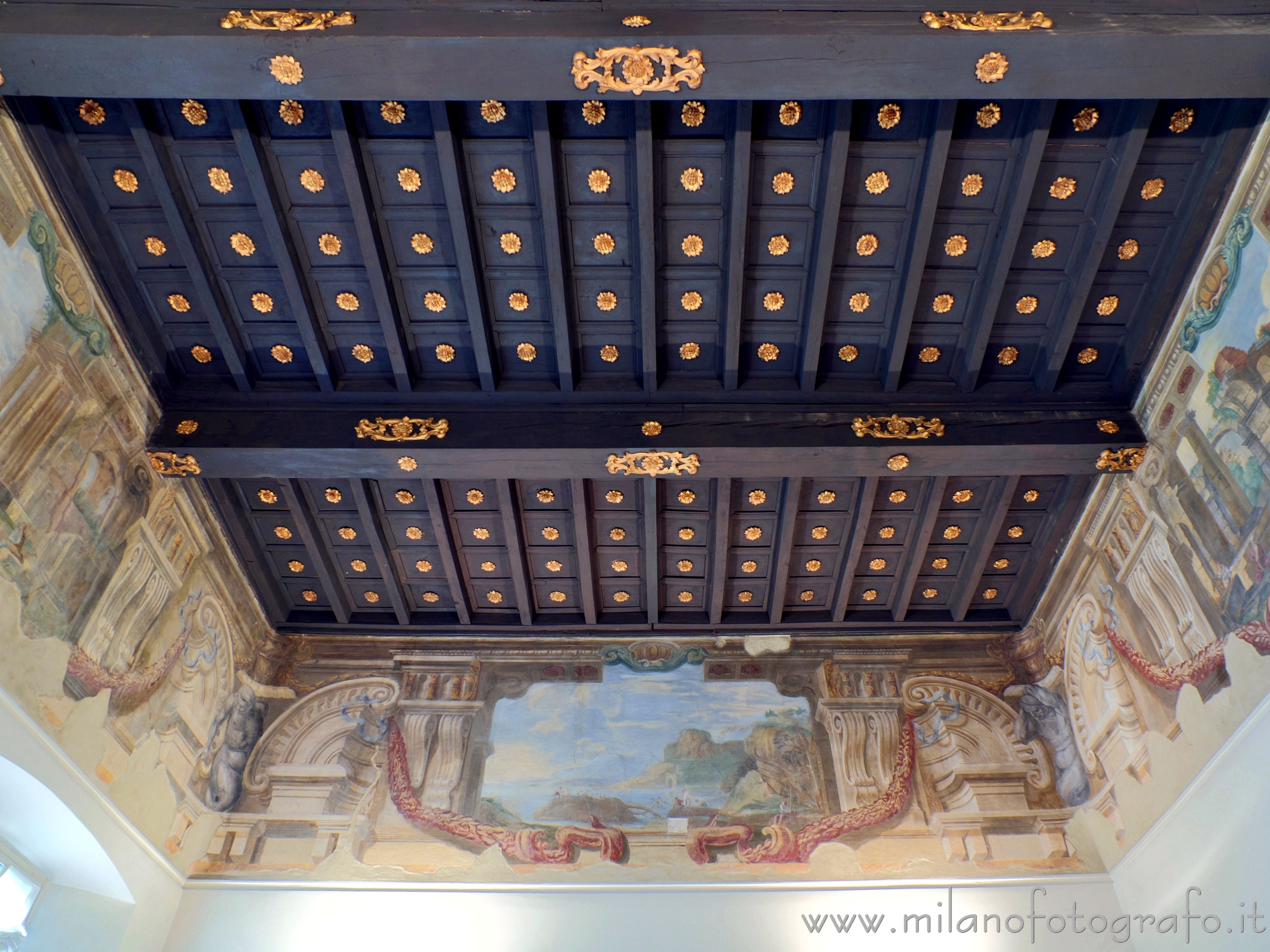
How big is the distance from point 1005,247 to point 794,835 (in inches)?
196

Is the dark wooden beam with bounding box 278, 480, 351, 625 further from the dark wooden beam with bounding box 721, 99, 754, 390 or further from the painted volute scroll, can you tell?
the dark wooden beam with bounding box 721, 99, 754, 390

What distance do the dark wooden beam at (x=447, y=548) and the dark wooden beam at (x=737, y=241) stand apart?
2.66 meters

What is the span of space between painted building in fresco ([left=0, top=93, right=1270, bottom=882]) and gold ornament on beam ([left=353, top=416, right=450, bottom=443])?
169cm

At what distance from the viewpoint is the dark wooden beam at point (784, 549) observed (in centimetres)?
765

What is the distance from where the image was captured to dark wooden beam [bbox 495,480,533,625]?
761cm

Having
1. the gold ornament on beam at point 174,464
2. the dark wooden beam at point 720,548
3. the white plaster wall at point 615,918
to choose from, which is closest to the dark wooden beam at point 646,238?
the dark wooden beam at point 720,548

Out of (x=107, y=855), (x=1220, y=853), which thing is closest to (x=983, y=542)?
(x=1220, y=853)

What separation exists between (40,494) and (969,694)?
25.7 feet

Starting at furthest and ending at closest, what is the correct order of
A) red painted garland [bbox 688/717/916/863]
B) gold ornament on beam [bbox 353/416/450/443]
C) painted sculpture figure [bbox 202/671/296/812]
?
1. painted sculpture figure [bbox 202/671/296/812]
2. red painted garland [bbox 688/717/916/863]
3. gold ornament on beam [bbox 353/416/450/443]

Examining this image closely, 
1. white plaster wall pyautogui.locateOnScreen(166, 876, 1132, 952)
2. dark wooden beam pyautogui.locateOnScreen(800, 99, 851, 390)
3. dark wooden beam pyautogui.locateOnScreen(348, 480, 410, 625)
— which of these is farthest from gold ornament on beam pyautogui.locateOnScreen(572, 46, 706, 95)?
white plaster wall pyautogui.locateOnScreen(166, 876, 1132, 952)

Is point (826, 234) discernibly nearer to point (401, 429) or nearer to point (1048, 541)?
point (401, 429)

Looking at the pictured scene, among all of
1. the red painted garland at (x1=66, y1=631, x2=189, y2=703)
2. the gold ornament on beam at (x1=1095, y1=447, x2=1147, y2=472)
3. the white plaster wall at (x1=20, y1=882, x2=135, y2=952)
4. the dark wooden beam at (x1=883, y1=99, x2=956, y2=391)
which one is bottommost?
the white plaster wall at (x1=20, y1=882, x2=135, y2=952)

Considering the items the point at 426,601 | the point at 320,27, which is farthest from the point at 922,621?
the point at 320,27

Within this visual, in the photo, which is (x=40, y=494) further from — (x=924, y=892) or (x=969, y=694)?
(x=969, y=694)
